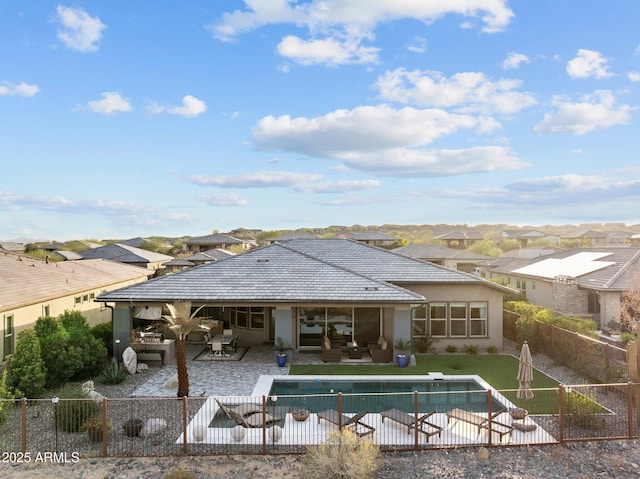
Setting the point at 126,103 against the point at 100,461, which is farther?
the point at 126,103

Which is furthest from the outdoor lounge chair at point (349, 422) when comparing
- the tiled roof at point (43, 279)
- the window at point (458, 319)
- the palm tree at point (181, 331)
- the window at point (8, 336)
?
the tiled roof at point (43, 279)

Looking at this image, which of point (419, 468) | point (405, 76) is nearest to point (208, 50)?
point (405, 76)

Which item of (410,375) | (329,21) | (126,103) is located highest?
(329,21)

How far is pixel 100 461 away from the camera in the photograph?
10.2 m

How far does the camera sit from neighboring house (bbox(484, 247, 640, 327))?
83.4 feet

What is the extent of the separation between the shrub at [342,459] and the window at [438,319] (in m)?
12.8

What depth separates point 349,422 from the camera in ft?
36.8

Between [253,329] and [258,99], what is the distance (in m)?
13.5

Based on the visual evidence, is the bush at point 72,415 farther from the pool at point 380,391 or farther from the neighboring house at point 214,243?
the neighboring house at point 214,243

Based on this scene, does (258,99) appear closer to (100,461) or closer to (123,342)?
(123,342)

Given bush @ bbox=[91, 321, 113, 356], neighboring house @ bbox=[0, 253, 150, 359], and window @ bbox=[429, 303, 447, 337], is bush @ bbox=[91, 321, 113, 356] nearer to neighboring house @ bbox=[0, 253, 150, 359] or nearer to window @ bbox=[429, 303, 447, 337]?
neighboring house @ bbox=[0, 253, 150, 359]

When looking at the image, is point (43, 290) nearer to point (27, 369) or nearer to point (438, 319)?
point (27, 369)

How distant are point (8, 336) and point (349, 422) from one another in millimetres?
14765

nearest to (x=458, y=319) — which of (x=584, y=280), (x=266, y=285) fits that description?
(x=266, y=285)
